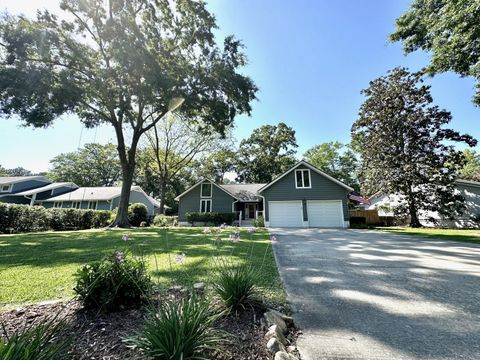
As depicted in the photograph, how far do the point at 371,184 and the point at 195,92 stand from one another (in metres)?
15.1

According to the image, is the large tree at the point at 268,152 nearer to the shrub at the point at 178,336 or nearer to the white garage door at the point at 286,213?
the white garage door at the point at 286,213

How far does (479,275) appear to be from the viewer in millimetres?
4262

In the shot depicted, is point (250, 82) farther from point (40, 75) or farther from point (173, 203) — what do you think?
point (173, 203)

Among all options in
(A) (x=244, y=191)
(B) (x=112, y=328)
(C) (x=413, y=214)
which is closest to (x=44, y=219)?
(A) (x=244, y=191)

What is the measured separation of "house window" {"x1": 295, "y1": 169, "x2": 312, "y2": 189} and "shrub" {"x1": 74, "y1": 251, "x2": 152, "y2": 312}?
54.5 ft

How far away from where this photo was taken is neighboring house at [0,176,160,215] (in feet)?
96.5

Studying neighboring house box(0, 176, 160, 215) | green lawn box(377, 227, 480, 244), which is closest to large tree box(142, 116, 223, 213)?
neighboring house box(0, 176, 160, 215)

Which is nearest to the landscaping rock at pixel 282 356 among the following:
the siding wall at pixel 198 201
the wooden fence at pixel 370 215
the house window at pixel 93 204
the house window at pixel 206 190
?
the siding wall at pixel 198 201

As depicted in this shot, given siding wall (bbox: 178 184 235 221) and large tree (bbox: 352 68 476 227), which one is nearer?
large tree (bbox: 352 68 476 227)

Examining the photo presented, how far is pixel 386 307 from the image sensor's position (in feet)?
9.62

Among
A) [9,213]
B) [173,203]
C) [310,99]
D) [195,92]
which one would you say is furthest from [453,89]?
[173,203]

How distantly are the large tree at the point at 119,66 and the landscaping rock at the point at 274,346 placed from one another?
13967mm

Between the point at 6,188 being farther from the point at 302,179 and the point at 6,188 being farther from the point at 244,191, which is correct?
the point at 302,179

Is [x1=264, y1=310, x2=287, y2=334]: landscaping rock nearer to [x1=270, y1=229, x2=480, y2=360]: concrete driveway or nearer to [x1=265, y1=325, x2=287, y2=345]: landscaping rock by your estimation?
[x1=265, y1=325, x2=287, y2=345]: landscaping rock
